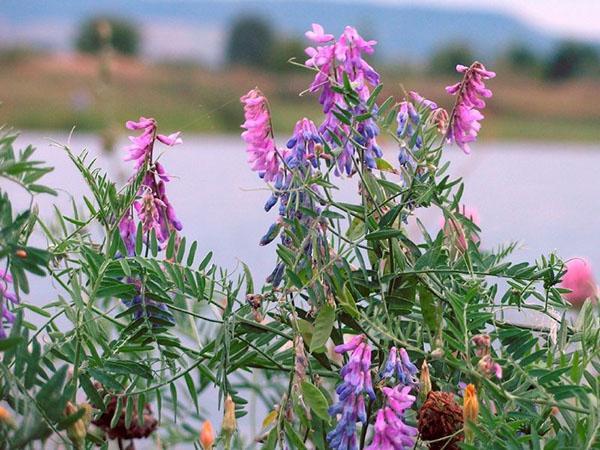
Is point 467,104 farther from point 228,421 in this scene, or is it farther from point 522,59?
point 522,59

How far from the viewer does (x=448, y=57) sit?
7930 mm

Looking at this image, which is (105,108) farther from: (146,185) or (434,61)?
(434,61)

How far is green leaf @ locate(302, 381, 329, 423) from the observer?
680mm

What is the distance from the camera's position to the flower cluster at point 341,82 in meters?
0.75

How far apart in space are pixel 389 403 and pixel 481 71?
26 centimetres

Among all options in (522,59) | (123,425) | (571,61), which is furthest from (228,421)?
(571,61)

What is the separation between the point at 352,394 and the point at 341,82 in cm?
23

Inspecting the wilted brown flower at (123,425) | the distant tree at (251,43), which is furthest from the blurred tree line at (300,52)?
the wilted brown flower at (123,425)

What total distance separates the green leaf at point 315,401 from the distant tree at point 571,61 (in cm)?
803

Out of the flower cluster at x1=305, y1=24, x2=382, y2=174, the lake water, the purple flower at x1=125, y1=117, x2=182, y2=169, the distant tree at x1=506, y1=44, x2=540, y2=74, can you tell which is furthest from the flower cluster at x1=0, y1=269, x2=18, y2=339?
the distant tree at x1=506, y1=44, x2=540, y2=74

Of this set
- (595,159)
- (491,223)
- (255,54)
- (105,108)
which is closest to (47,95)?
(255,54)

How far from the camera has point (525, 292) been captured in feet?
2.51

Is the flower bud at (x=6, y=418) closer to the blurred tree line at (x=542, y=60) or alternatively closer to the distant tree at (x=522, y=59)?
the blurred tree line at (x=542, y=60)

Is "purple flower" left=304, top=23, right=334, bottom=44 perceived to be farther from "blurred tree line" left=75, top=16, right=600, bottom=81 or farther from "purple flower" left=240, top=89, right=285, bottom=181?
"blurred tree line" left=75, top=16, right=600, bottom=81
